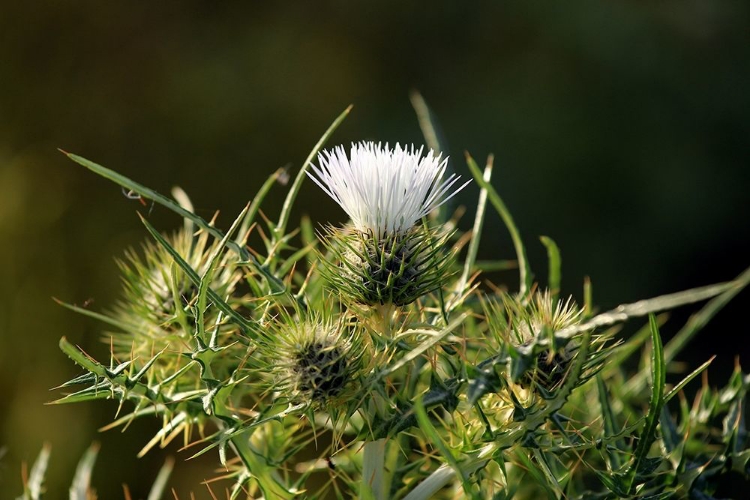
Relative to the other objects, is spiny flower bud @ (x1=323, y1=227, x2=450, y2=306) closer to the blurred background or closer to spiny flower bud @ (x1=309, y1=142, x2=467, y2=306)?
spiny flower bud @ (x1=309, y1=142, x2=467, y2=306)

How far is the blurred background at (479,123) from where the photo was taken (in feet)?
6.11

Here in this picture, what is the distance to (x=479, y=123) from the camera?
2047mm

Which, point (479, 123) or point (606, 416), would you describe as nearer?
point (606, 416)

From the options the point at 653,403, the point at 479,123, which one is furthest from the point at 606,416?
the point at 479,123

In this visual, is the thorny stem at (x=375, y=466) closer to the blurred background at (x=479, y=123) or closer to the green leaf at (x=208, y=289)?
the green leaf at (x=208, y=289)

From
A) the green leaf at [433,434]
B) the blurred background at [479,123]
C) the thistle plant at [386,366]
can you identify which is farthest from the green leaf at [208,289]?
the blurred background at [479,123]

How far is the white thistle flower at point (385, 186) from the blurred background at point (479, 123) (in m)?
1.35

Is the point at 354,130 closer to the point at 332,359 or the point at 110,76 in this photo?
the point at 110,76

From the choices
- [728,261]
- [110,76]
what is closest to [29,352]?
[110,76]

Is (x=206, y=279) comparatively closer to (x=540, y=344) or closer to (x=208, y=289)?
(x=208, y=289)

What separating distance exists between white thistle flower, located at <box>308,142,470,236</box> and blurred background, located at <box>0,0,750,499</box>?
135cm

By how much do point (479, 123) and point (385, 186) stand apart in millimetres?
1672

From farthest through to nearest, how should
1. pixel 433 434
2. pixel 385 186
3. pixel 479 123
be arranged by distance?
pixel 479 123
pixel 385 186
pixel 433 434

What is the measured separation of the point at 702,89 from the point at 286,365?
6.59ft
